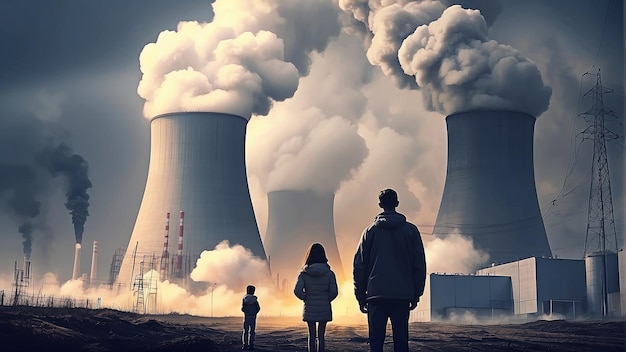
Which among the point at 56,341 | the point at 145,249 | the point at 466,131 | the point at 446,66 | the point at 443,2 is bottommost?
the point at 56,341

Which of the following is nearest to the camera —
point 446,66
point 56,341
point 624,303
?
point 56,341

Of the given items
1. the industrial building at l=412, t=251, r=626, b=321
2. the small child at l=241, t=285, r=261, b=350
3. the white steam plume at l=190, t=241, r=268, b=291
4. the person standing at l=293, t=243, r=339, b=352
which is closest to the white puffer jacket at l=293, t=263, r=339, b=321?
the person standing at l=293, t=243, r=339, b=352

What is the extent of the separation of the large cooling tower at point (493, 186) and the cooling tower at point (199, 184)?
730cm

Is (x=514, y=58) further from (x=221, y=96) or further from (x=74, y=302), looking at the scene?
(x=74, y=302)

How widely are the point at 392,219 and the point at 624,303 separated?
26.7m

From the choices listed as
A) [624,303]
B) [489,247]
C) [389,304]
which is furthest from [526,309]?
[389,304]

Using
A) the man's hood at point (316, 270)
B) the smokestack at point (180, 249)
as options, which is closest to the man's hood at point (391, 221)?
the man's hood at point (316, 270)

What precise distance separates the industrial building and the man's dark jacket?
87.8ft

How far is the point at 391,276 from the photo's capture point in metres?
5.09

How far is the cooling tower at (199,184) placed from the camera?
33.2 meters

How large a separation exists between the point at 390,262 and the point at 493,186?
2795cm

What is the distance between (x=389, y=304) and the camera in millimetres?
5121

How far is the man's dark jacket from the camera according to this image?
5082 millimetres

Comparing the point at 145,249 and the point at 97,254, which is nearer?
the point at 145,249
